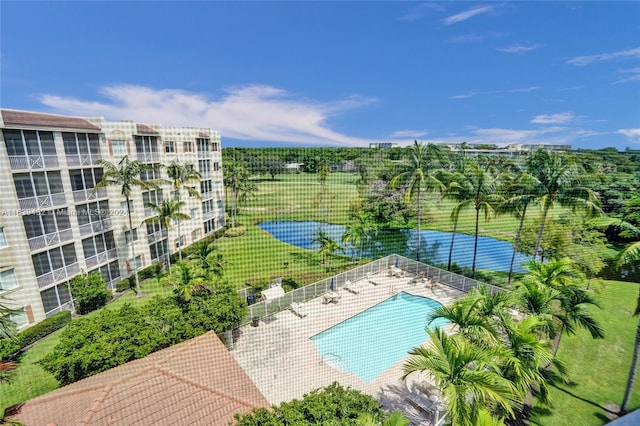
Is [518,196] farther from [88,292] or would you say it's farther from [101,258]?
[101,258]

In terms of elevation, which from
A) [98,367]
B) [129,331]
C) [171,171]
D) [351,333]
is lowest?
[351,333]

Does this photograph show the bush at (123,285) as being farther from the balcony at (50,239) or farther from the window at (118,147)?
the window at (118,147)

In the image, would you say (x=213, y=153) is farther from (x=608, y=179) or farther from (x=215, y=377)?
(x=608, y=179)

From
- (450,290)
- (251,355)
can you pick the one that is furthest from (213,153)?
(450,290)

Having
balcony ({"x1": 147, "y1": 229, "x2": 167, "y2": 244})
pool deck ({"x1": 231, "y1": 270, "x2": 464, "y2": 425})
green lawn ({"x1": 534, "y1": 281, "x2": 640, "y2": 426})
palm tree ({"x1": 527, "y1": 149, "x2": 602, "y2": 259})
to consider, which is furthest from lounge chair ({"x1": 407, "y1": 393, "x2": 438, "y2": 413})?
balcony ({"x1": 147, "y1": 229, "x2": 167, "y2": 244})

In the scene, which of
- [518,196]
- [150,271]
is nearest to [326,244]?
[518,196]

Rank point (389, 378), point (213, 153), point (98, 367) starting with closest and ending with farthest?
point (98, 367) → point (389, 378) → point (213, 153)
